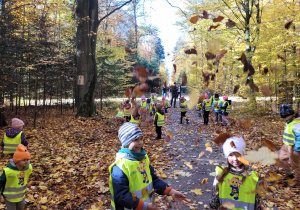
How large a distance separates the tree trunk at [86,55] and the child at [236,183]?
11.2 m

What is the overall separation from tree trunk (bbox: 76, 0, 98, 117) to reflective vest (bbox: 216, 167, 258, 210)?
11.2 m

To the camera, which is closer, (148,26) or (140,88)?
(140,88)

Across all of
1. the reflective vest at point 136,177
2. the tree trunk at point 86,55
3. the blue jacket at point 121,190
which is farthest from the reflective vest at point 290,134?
the tree trunk at point 86,55

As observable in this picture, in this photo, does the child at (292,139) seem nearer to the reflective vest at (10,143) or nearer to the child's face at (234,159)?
the child's face at (234,159)

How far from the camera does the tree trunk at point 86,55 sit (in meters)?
11.8

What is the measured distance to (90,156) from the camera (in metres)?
7.14

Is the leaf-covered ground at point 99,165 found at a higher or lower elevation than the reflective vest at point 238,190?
lower

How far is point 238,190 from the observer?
2.20m

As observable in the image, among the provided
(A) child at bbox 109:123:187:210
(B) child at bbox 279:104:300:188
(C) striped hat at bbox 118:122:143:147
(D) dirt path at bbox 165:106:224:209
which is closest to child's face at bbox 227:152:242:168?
(A) child at bbox 109:123:187:210

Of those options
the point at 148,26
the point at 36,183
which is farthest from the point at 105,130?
the point at 148,26

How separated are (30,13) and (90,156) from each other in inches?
477

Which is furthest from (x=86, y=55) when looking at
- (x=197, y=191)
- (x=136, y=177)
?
(x=136, y=177)

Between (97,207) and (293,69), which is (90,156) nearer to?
(97,207)

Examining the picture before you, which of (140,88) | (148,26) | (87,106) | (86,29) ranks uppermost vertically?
(148,26)
